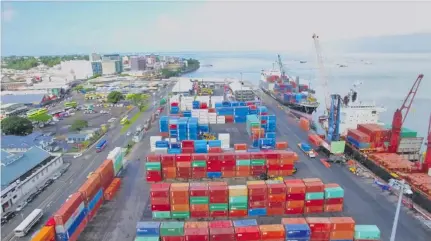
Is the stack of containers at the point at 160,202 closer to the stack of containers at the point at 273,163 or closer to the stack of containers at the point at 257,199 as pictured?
the stack of containers at the point at 257,199

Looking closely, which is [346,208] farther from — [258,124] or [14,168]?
[14,168]

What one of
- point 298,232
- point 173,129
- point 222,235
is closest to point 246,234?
point 222,235

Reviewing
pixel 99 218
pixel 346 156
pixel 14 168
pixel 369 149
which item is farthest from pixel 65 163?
pixel 369 149

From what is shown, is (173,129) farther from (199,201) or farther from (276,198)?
(276,198)

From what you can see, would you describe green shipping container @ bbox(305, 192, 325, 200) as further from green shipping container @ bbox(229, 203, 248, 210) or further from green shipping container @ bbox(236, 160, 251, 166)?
green shipping container @ bbox(236, 160, 251, 166)

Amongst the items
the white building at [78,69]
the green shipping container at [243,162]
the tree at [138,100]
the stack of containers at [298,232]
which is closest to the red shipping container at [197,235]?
the stack of containers at [298,232]

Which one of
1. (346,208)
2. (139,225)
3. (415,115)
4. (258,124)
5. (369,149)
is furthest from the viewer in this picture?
(415,115)
